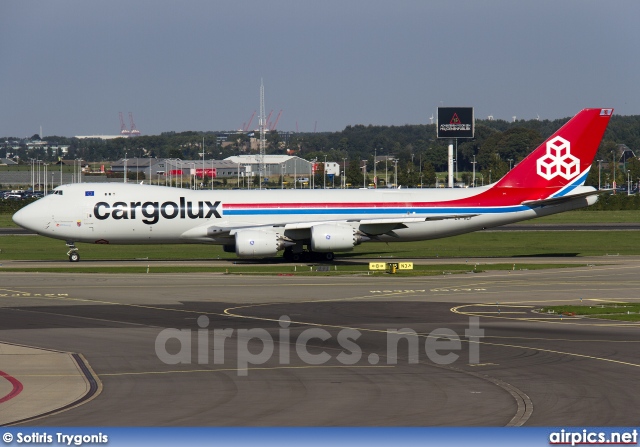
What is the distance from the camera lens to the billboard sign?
144125 mm

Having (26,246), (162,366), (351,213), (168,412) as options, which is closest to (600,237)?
(351,213)

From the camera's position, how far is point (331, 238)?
186ft

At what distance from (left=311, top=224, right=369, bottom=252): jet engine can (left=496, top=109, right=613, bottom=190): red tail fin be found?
11793 mm

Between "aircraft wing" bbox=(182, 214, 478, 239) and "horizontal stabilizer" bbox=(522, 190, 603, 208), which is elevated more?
"horizontal stabilizer" bbox=(522, 190, 603, 208)

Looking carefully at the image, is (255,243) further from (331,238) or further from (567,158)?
(567,158)

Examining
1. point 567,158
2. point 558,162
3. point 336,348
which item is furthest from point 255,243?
point 336,348

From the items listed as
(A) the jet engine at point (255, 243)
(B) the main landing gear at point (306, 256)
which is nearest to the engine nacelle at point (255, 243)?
(A) the jet engine at point (255, 243)

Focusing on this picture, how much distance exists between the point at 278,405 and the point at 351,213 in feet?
131

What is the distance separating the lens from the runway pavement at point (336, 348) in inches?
784

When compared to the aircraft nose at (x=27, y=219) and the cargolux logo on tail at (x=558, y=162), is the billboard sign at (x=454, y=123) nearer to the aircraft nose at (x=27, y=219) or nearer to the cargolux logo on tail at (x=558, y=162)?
the cargolux logo on tail at (x=558, y=162)

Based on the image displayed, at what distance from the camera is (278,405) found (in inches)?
804

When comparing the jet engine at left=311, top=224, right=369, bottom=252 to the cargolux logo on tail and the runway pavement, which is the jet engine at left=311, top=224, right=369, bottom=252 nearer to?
the runway pavement

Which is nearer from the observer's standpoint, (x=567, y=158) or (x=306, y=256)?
(x=567, y=158)

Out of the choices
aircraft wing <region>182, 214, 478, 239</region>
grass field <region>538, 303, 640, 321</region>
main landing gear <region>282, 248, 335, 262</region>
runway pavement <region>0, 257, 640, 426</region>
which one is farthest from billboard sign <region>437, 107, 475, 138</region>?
grass field <region>538, 303, 640, 321</region>
